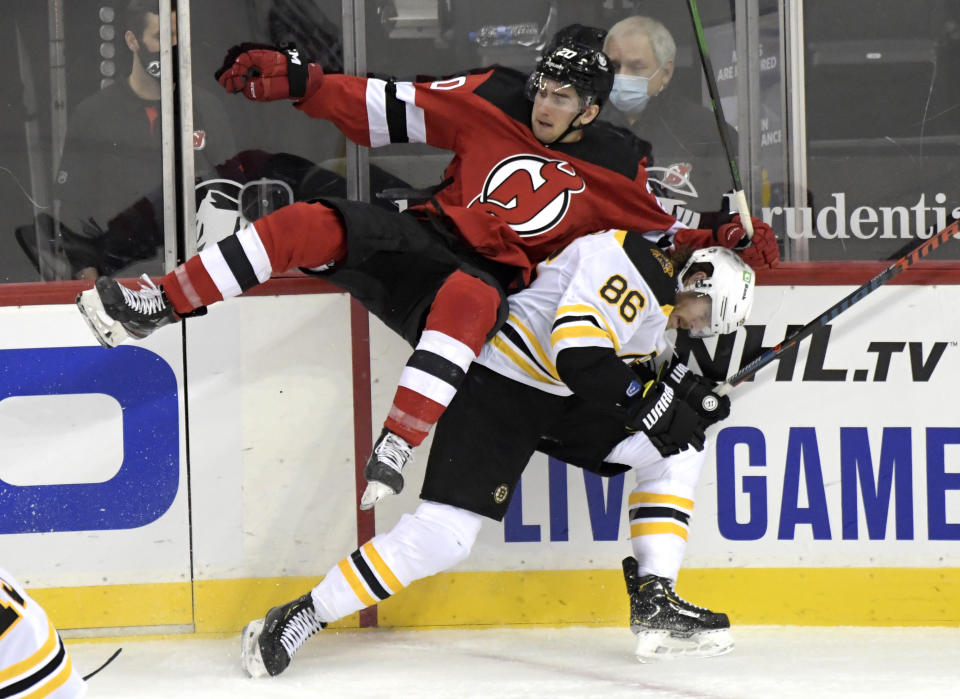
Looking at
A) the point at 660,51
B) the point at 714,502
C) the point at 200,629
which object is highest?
the point at 660,51

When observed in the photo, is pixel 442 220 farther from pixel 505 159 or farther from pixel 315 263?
pixel 315 263

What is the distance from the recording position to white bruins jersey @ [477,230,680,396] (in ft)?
8.04

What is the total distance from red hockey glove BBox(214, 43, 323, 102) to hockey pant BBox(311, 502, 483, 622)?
39.1 inches

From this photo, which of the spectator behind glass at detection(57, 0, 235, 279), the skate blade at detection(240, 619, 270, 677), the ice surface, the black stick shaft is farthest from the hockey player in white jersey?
the spectator behind glass at detection(57, 0, 235, 279)

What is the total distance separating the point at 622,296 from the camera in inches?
97.3

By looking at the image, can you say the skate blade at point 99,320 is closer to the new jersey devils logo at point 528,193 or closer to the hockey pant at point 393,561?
the hockey pant at point 393,561

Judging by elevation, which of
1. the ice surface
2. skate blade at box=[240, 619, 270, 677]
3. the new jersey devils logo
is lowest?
the ice surface

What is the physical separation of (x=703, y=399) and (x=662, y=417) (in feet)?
0.55

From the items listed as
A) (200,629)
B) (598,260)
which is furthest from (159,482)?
(598,260)

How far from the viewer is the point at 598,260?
2504 millimetres

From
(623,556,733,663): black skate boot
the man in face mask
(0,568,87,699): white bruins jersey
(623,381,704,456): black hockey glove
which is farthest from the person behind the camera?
the man in face mask

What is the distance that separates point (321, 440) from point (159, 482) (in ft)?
1.32

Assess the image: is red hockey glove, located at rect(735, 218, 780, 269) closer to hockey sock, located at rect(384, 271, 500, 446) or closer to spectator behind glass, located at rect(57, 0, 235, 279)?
hockey sock, located at rect(384, 271, 500, 446)

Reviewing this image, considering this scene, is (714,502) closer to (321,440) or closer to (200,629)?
(321,440)
